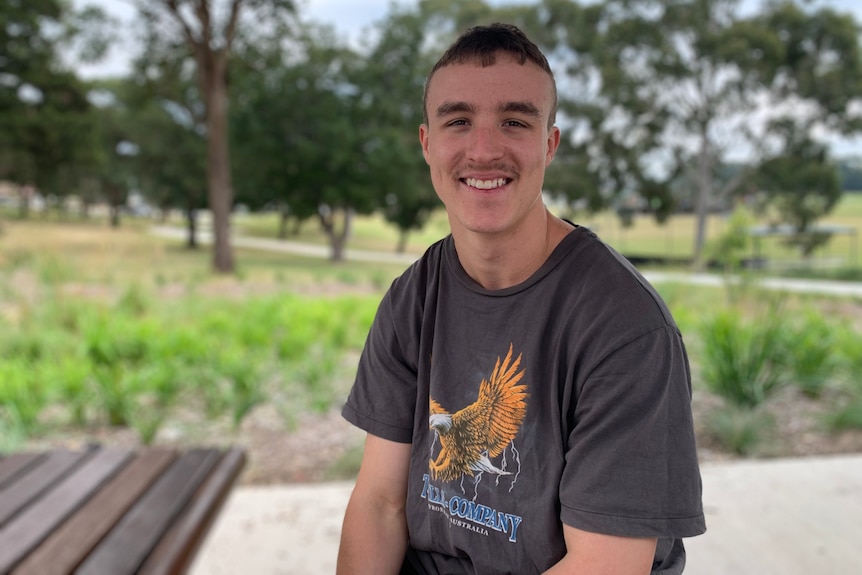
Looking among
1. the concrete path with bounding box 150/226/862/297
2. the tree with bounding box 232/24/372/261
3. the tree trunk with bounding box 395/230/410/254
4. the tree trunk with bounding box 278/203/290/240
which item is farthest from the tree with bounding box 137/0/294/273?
the tree trunk with bounding box 395/230/410/254

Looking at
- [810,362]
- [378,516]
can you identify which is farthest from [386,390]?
[810,362]

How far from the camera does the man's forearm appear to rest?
1.07 metres

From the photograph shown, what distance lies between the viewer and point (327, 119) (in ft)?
41.5

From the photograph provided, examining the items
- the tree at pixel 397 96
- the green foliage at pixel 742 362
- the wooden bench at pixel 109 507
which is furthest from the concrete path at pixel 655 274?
the wooden bench at pixel 109 507

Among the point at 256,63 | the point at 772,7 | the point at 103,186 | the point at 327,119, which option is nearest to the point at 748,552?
→ the point at 256,63

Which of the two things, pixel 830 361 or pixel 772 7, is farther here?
pixel 772 7

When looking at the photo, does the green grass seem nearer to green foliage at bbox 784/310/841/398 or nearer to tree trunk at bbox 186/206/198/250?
green foliage at bbox 784/310/841/398

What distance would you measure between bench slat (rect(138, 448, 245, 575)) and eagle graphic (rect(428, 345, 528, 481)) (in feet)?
2.72

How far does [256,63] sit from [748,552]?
9225 mm

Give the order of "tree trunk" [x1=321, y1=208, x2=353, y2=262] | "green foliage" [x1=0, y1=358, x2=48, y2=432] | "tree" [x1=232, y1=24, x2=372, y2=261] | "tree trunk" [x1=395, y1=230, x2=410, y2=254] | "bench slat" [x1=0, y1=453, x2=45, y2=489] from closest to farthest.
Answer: "bench slat" [x1=0, y1=453, x2=45, y2=489]
"green foliage" [x1=0, y1=358, x2=48, y2=432]
"tree" [x1=232, y1=24, x2=372, y2=261]
"tree trunk" [x1=321, y1=208, x2=353, y2=262]
"tree trunk" [x1=395, y1=230, x2=410, y2=254]

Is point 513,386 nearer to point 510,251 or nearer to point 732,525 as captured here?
point 510,251

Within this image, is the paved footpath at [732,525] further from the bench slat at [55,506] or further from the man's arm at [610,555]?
the man's arm at [610,555]

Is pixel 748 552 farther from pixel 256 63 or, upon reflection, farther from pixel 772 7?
pixel 772 7

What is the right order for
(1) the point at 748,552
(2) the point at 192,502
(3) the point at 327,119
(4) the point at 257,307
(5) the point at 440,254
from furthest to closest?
1. (3) the point at 327,119
2. (4) the point at 257,307
3. (1) the point at 748,552
4. (2) the point at 192,502
5. (5) the point at 440,254
